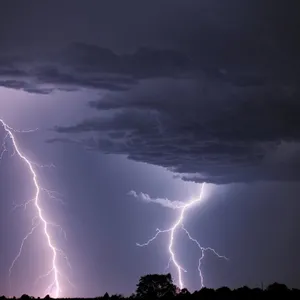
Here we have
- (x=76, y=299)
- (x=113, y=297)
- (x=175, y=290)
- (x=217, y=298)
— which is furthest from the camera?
(x=175, y=290)

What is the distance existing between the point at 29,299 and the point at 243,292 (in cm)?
1620

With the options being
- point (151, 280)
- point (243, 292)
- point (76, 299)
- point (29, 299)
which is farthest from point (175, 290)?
point (243, 292)

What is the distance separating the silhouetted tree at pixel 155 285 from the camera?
7306cm

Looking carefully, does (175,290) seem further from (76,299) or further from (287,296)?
(287,296)

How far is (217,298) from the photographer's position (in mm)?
50000

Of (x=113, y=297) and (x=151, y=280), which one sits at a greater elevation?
(x=151, y=280)

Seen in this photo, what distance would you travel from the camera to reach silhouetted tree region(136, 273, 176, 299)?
73.1 meters

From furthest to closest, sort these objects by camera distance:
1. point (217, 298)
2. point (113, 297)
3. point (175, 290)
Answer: point (175, 290) → point (113, 297) → point (217, 298)

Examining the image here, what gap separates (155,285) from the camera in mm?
75938

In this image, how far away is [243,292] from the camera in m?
51.6

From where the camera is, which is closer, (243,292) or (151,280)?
(243,292)

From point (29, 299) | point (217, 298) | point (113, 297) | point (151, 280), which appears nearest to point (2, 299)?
point (29, 299)

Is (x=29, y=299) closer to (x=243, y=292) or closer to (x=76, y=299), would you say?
(x=76, y=299)

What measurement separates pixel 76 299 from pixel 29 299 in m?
5.49
